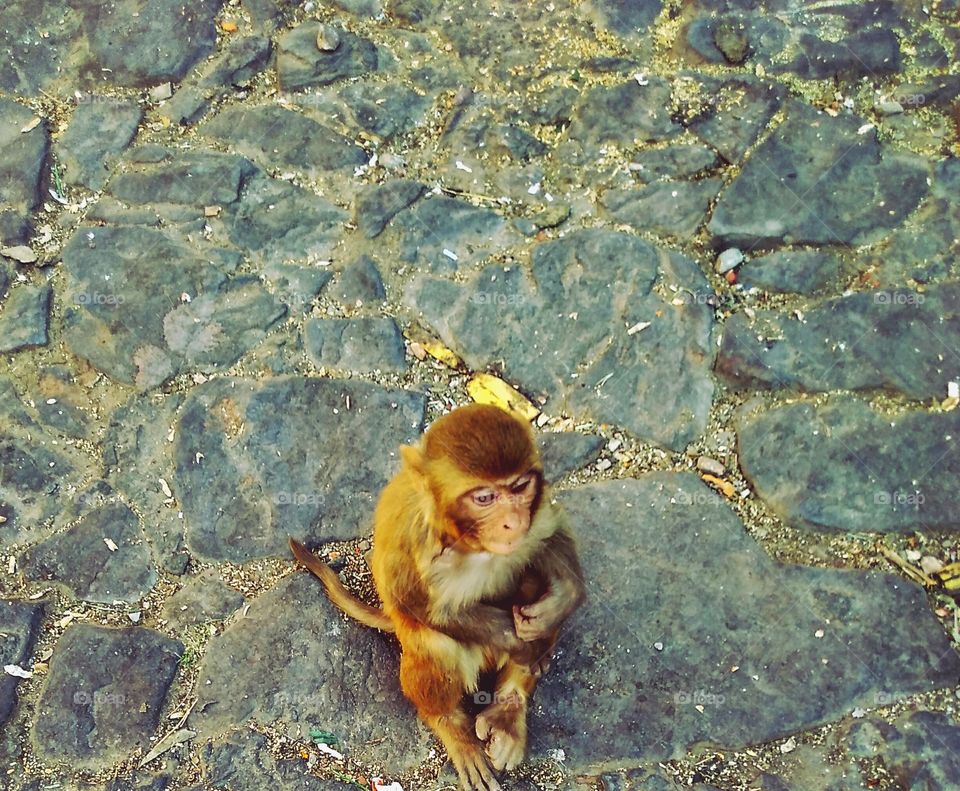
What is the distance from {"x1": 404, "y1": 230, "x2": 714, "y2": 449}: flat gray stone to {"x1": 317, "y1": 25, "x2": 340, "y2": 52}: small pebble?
67.5 inches

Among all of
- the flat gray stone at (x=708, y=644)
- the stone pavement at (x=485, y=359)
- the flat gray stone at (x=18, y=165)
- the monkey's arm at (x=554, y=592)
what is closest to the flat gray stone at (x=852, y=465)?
the stone pavement at (x=485, y=359)

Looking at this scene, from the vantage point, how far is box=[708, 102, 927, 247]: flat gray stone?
218 inches

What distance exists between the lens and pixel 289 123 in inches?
237

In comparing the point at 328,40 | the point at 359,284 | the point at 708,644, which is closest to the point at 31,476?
the point at 359,284

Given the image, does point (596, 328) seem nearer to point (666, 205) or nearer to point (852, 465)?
point (666, 205)

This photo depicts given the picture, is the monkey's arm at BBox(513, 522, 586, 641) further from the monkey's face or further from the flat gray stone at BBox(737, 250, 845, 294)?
the flat gray stone at BBox(737, 250, 845, 294)

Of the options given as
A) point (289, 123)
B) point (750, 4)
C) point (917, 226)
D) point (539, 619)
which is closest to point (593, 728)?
Result: point (539, 619)

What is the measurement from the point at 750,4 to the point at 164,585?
4711 mm

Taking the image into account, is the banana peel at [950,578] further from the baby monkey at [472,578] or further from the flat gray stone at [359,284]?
the flat gray stone at [359,284]

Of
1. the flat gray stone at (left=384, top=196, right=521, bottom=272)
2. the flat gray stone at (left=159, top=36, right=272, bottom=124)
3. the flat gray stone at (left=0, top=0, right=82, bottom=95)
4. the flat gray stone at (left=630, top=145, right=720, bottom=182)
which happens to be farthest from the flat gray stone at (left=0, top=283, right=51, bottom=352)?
the flat gray stone at (left=630, top=145, right=720, bottom=182)

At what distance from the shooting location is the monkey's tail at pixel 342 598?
455 centimetres

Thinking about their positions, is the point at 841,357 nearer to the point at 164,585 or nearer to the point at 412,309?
the point at 412,309

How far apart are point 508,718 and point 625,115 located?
3445mm

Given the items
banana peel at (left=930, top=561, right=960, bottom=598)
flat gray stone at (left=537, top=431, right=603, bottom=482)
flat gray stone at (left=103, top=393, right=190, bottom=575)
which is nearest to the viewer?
banana peel at (left=930, top=561, right=960, bottom=598)
